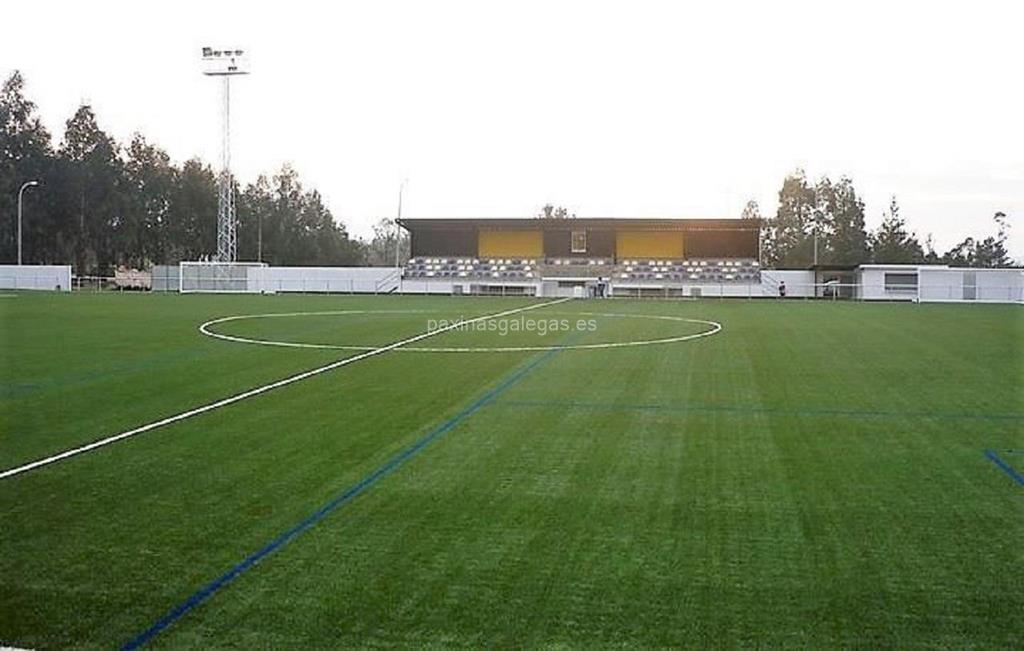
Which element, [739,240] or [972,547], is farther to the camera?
[739,240]

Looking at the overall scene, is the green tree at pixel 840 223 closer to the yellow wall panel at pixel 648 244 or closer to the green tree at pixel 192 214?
the yellow wall panel at pixel 648 244

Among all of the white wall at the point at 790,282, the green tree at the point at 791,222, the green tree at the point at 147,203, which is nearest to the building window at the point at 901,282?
the white wall at the point at 790,282

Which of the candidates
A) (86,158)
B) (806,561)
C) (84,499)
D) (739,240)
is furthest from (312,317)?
(86,158)

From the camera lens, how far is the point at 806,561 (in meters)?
5.64

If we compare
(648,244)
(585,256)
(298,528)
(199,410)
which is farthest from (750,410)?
(648,244)

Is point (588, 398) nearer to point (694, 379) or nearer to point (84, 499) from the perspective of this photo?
point (694, 379)

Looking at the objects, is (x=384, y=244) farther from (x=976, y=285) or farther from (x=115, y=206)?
(x=976, y=285)

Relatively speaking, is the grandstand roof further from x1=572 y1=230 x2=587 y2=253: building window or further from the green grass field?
the green grass field

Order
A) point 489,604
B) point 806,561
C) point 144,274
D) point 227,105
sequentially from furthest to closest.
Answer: point 144,274
point 227,105
point 806,561
point 489,604

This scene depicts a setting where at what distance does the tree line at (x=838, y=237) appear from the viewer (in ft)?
294

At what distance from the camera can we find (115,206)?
7712 cm

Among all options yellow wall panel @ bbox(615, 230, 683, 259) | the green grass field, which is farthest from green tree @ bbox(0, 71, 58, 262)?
the green grass field

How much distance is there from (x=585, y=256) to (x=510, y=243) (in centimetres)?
606

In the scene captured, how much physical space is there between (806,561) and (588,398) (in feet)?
20.9
